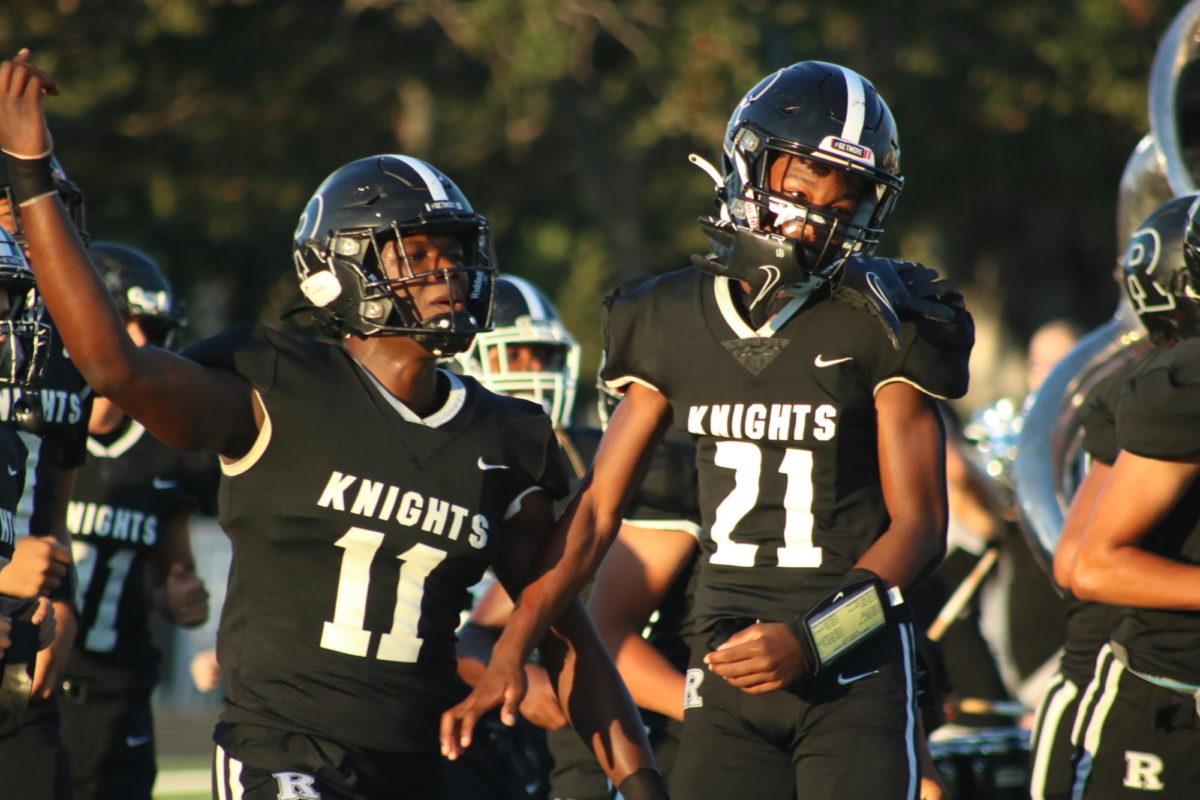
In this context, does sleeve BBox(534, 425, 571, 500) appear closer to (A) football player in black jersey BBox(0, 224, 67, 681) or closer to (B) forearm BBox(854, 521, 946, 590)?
(B) forearm BBox(854, 521, 946, 590)

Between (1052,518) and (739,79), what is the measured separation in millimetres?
11785

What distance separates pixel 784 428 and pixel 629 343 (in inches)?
17.5

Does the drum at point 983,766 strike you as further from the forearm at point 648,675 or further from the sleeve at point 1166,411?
the sleeve at point 1166,411

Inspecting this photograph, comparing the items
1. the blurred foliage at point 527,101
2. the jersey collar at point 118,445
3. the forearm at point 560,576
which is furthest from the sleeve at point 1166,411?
the blurred foliage at point 527,101

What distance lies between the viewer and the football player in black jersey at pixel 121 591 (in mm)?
6230

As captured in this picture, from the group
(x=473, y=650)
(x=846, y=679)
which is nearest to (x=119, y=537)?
(x=473, y=650)

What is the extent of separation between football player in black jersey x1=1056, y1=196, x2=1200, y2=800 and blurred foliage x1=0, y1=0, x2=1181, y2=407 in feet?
44.5

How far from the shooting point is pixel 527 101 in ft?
66.3

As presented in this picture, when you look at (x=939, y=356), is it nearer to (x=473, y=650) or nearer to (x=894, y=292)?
(x=894, y=292)

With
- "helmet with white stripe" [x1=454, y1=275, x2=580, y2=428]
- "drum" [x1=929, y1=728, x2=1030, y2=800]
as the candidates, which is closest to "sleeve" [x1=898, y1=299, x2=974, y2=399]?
"helmet with white stripe" [x1=454, y1=275, x2=580, y2=428]

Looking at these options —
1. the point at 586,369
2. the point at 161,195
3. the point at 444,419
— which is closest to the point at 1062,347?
the point at 444,419

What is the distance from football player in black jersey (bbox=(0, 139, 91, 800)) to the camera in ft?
16.0

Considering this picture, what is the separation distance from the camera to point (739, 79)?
707 inches

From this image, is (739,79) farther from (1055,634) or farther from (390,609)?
(390,609)
